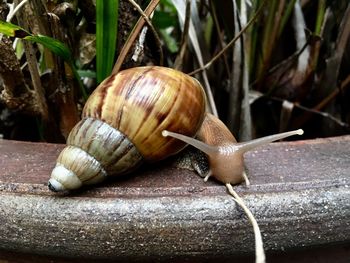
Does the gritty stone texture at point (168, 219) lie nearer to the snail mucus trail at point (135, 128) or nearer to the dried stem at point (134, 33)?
the snail mucus trail at point (135, 128)

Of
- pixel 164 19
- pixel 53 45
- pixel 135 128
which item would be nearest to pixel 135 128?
pixel 135 128

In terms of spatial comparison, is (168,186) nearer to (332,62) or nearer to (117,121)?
(117,121)

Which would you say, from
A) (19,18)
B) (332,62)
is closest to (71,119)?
(19,18)

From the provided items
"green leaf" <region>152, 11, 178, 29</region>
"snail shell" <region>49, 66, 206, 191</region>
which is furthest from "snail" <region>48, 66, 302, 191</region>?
"green leaf" <region>152, 11, 178, 29</region>

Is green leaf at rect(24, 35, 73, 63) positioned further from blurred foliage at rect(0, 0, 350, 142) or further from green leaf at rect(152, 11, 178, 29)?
green leaf at rect(152, 11, 178, 29)

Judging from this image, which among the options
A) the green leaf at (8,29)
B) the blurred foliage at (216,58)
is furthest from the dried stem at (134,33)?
the green leaf at (8,29)
